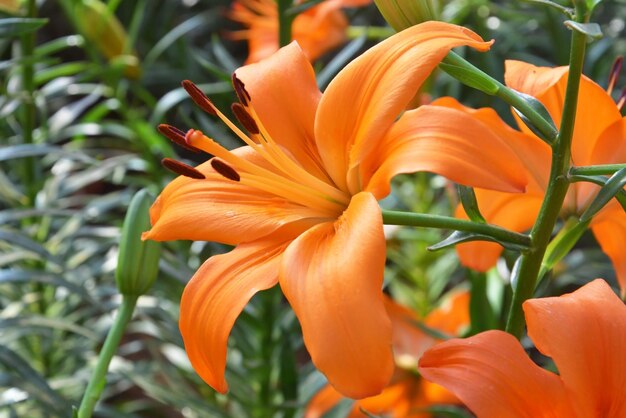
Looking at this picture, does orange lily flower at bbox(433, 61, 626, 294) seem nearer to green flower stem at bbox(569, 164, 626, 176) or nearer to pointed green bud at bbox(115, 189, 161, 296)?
green flower stem at bbox(569, 164, 626, 176)

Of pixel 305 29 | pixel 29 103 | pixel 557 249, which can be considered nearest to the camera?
pixel 557 249

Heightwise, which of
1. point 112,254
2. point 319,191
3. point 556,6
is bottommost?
point 112,254

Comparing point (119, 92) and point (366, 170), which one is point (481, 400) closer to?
point (366, 170)

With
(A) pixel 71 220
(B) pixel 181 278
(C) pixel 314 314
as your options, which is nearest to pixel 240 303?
(C) pixel 314 314

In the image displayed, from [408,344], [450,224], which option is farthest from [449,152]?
[408,344]

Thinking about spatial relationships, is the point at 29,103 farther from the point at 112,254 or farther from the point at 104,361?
the point at 104,361
